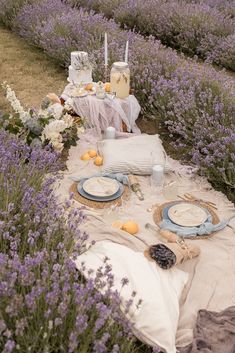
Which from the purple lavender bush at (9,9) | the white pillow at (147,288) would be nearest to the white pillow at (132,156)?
the white pillow at (147,288)

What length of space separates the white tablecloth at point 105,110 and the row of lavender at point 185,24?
8.71 feet

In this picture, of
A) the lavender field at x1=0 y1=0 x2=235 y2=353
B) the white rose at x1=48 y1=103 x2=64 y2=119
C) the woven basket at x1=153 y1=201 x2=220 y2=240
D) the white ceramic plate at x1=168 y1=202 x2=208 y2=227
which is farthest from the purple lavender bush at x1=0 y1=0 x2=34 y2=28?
the white ceramic plate at x1=168 y1=202 x2=208 y2=227

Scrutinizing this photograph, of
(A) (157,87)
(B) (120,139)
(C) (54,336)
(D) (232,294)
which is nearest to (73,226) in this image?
(C) (54,336)

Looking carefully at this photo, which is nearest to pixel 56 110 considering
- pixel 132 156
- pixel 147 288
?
pixel 132 156

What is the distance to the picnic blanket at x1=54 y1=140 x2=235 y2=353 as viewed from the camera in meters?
2.80

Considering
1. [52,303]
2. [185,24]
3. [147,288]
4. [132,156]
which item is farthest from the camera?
[185,24]

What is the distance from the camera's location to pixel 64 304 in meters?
1.84

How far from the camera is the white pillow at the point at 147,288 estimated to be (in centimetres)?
250

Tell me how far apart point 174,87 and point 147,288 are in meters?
3.00

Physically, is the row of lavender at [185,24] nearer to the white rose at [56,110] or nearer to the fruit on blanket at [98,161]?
the white rose at [56,110]

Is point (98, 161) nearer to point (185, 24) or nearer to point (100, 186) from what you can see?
point (100, 186)

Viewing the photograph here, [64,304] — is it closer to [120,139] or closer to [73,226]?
[73,226]

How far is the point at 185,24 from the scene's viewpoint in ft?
25.8

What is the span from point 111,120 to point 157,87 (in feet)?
2.15
